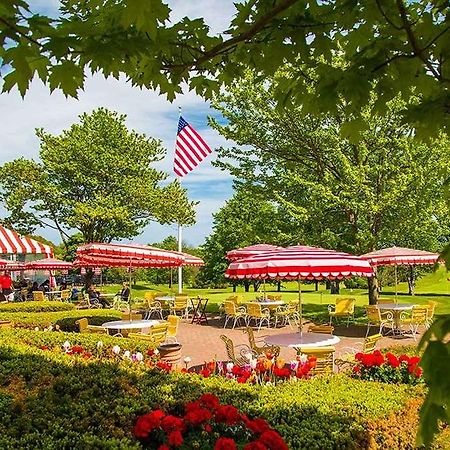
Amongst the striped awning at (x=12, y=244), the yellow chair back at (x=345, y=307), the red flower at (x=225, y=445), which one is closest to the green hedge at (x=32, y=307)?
the striped awning at (x=12, y=244)

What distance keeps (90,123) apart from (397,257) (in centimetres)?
2508

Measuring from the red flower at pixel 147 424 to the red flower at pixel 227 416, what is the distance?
515mm

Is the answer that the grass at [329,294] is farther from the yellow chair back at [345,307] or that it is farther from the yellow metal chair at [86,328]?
the yellow metal chair at [86,328]

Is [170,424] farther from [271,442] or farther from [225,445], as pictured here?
[271,442]

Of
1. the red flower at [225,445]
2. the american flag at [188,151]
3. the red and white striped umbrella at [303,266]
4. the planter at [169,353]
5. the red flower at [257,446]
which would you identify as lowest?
the planter at [169,353]

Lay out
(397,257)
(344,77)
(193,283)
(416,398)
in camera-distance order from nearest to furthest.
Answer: (344,77)
(416,398)
(397,257)
(193,283)

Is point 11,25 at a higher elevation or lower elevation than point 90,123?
lower

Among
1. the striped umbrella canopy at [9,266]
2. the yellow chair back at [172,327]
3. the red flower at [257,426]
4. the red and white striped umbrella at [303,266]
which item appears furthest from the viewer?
the striped umbrella canopy at [9,266]

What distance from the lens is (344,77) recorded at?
9.95 ft

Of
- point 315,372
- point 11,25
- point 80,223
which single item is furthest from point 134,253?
point 80,223

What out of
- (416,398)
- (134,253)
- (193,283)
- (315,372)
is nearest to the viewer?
(416,398)

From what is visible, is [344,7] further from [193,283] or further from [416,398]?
[193,283]

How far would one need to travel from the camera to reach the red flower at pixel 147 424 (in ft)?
13.4

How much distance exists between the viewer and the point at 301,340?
962 centimetres
